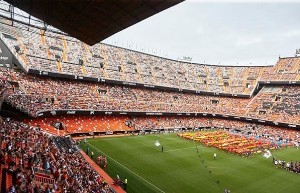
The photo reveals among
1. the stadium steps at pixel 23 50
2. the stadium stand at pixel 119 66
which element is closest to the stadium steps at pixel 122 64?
the stadium stand at pixel 119 66

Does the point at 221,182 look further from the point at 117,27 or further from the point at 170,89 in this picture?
the point at 170,89

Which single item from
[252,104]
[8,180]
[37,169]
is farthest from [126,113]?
[8,180]

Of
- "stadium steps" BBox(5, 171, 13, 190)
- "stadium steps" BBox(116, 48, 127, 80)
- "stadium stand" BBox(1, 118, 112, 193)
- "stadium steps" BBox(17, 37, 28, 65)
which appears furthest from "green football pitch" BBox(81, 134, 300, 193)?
"stadium steps" BBox(116, 48, 127, 80)

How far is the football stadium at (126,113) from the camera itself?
51.0 feet

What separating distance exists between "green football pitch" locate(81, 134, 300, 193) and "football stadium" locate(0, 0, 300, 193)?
0.14 m

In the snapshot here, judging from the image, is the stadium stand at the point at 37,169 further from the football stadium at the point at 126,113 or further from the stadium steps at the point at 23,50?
the stadium steps at the point at 23,50

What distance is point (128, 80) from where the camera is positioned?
208 feet

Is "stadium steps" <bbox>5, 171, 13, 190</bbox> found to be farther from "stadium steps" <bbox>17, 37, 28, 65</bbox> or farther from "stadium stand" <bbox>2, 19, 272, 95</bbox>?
"stadium steps" <bbox>17, 37, 28, 65</bbox>

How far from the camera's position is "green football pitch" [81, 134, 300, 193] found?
2659cm

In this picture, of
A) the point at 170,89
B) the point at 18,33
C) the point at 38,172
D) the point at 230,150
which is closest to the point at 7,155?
the point at 38,172

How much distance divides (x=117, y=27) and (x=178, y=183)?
2057 cm

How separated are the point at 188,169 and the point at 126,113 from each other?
2639 centimetres

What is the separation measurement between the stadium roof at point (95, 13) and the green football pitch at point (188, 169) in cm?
1773

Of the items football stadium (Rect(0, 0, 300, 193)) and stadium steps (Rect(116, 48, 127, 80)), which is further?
stadium steps (Rect(116, 48, 127, 80))
